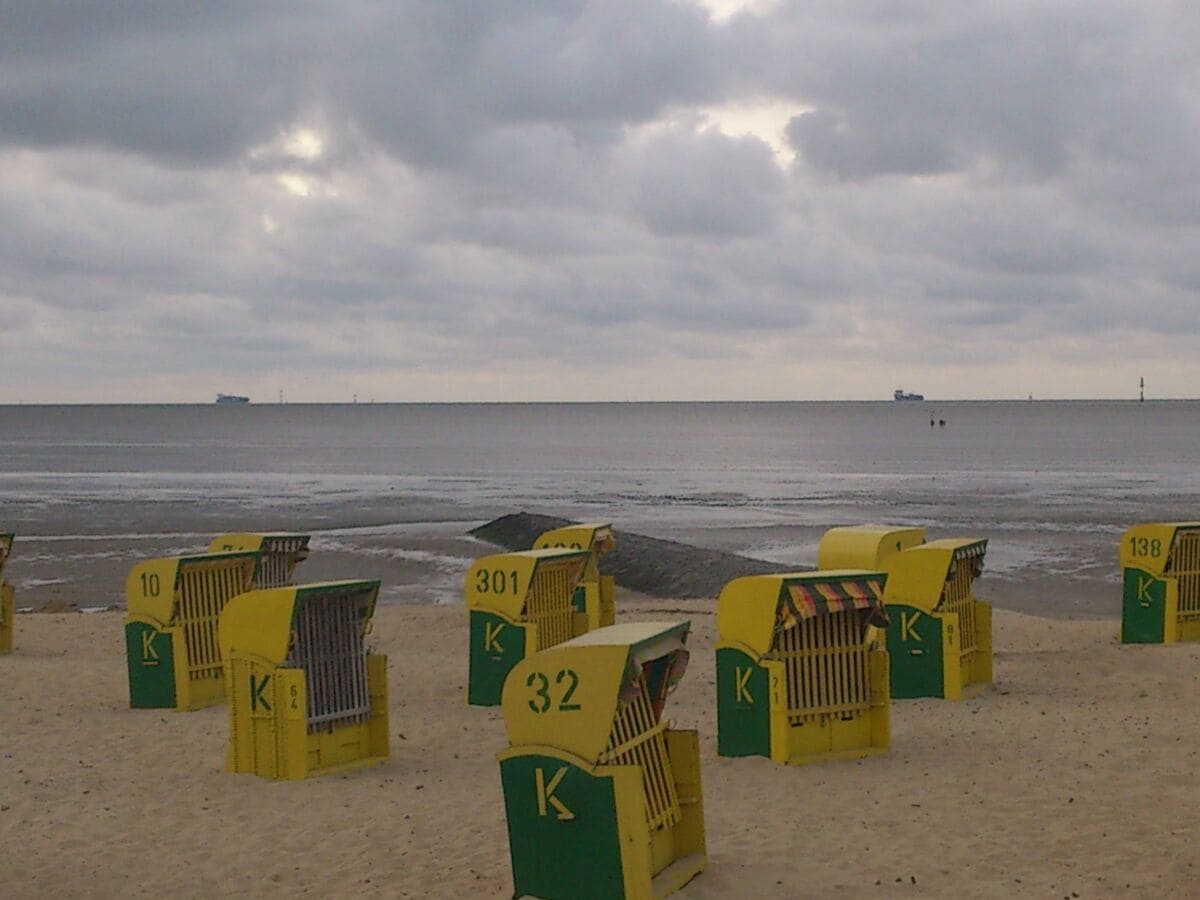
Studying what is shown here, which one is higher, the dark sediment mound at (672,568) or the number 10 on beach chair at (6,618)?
the number 10 on beach chair at (6,618)

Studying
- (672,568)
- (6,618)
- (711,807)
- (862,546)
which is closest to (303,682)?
(711,807)

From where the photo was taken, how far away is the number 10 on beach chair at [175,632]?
14.7 m

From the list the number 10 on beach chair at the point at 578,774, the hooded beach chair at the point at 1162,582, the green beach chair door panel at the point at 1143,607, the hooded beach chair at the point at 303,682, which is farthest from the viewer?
the green beach chair door panel at the point at 1143,607

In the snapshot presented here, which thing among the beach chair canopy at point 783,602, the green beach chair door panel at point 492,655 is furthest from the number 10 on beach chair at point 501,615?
the beach chair canopy at point 783,602

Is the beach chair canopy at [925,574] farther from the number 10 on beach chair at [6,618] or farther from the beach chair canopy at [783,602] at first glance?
the number 10 on beach chair at [6,618]

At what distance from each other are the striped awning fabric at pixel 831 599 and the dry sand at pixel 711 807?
49.4 inches

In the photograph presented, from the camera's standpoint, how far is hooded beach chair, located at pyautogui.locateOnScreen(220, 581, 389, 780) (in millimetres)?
11359

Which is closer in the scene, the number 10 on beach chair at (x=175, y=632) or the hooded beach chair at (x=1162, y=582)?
the number 10 on beach chair at (x=175, y=632)

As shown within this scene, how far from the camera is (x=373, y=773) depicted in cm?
1169

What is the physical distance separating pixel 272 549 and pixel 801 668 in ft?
24.6

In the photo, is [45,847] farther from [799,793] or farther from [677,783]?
[799,793]

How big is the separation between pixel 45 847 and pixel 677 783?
450 cm

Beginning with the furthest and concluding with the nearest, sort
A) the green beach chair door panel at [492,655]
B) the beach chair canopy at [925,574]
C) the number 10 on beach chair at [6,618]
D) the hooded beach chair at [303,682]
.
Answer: the number 10 on beach chair at [6,618]
the green beach chair door panel at [492,655]
the beach chair canopy at [925,574]
the hooded beach chair at [303,682]

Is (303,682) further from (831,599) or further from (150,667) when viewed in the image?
(831,599)
